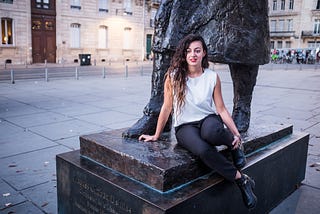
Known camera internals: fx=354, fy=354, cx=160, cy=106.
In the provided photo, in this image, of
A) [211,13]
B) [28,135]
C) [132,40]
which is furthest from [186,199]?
[132,40]

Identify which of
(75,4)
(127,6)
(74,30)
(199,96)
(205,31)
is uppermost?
(127,6)

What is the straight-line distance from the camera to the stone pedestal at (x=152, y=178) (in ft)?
7.27

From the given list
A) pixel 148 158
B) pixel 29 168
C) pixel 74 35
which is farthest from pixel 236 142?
pixel 74 35

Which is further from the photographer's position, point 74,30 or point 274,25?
point 274,25

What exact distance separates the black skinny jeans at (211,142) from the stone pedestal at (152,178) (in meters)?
0.11

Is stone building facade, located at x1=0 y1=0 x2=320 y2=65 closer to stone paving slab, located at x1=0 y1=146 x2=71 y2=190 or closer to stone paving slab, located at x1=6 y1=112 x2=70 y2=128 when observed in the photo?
stone paving slab, located at x1=6 y1=112 x2=70 y2=128

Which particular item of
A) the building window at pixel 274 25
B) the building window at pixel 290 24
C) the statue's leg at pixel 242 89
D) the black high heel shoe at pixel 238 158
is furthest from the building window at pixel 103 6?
the building window at pixel 274 25

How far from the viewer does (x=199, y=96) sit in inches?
97.7

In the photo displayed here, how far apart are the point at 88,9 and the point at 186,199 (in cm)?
2782

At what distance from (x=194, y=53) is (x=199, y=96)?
0.30 meters

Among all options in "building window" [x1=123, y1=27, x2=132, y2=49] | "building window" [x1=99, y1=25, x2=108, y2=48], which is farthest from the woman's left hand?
"building window" [x1=123, y1=27, x2=132, y2=49]

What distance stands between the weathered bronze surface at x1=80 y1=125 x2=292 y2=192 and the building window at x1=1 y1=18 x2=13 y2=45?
23363 millimetres

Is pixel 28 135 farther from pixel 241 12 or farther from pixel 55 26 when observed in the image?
pixel 55 26

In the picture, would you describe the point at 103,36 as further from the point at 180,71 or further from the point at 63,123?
the point at 180,71
